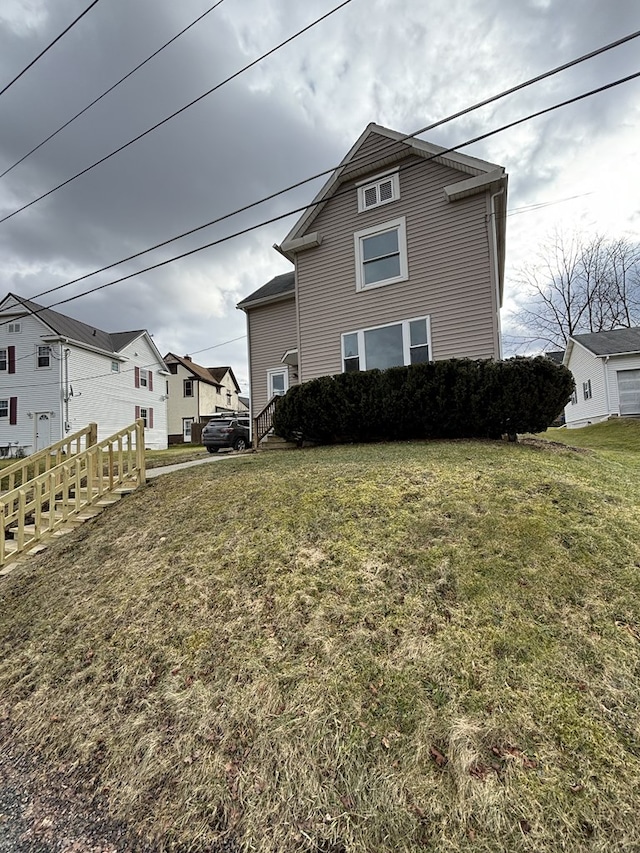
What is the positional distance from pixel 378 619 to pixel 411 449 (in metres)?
4.92

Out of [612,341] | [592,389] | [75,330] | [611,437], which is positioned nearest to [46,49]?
[611,437]

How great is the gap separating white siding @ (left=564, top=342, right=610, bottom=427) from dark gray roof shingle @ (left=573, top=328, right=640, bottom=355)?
370mm

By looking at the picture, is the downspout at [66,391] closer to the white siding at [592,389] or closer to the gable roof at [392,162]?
the gable roof at [392,162]

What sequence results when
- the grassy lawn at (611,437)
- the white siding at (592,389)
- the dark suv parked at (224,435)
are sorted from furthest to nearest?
1. the white siding at (592,389)
2. the dark suv parked at (224,435)
3. the grassy lawn at (611,437)

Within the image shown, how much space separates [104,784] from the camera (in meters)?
2.19

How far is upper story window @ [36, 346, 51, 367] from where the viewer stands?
73.4 ft

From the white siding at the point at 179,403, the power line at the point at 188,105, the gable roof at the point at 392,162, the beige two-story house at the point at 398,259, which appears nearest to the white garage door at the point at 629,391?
the beige two-story house at the point at 398,259

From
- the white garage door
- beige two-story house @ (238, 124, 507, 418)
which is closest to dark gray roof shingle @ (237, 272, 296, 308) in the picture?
beige two-story house @ (238, 124, 507, 418)

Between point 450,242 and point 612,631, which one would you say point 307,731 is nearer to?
point 612,631

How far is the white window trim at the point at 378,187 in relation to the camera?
36.6ft

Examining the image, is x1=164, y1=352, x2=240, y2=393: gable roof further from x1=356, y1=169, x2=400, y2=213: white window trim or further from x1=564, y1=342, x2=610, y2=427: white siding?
x1=564, y1=342, x2=610, y2=427: white siding

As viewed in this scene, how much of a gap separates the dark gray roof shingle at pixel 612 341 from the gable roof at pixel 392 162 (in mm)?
10539

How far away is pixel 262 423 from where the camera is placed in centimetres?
1338

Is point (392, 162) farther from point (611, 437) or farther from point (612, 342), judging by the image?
point (612, 342)
